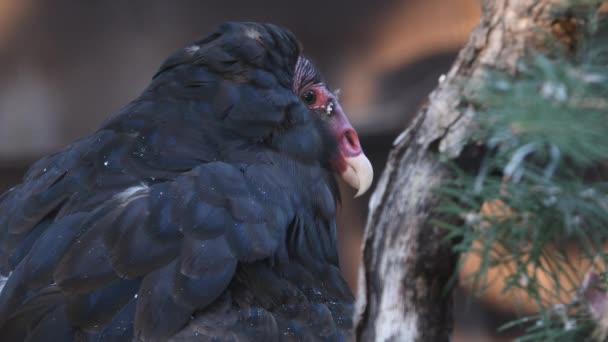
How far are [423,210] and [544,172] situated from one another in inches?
13.9

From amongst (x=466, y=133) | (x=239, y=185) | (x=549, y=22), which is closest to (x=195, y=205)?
(x=239, y=185)

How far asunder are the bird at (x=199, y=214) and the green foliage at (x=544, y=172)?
82cm

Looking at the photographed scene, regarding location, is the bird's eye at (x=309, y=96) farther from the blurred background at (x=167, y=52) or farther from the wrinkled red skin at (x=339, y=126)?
the blurred background at (x=167, y=52)

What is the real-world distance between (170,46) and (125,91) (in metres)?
0.39

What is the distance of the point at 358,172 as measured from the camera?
7.97ft

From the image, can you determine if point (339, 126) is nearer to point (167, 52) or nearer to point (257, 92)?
point (257, 92)

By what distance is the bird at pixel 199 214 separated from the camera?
1897mm

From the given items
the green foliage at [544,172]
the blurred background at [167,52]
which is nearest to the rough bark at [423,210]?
the green foliage at [544,172]

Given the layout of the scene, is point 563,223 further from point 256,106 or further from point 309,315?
point 256,106

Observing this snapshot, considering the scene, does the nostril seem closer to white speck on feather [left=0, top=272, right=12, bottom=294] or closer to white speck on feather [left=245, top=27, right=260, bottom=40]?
white speck on feather [left=245, top=27, right=260, bottom=40]

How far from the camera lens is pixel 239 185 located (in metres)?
2.09

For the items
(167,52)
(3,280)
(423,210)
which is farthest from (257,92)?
(167,52)

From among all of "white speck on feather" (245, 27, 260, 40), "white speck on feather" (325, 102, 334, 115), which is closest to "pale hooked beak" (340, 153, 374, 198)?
"white speck on feather" (325, 102, 334, 115)

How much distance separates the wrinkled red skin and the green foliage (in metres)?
1.17
